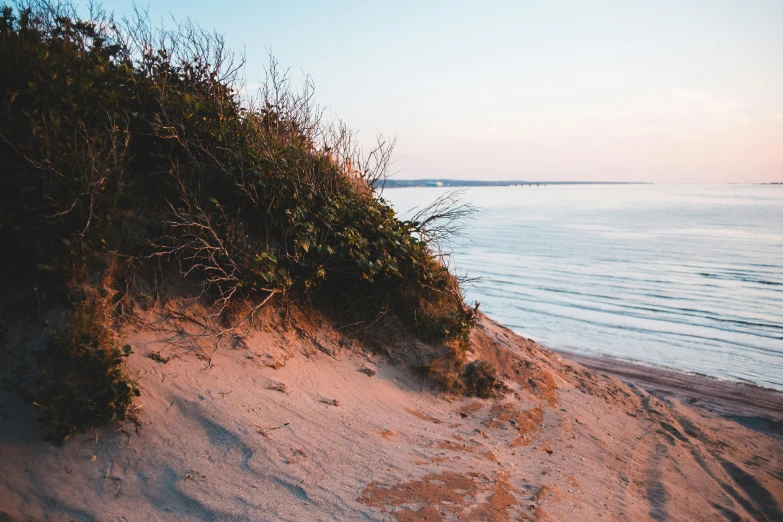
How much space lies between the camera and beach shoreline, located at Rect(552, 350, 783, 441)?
10.3 m

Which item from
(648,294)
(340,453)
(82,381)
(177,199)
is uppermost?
(177,199)

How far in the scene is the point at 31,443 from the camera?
4695mm

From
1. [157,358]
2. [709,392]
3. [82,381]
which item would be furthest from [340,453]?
[709,392]

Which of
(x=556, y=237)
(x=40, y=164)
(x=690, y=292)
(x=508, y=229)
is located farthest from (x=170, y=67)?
(x=508, y=229)

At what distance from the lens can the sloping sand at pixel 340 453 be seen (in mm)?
4516

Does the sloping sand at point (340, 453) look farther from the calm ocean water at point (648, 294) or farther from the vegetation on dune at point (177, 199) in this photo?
the calm ocean water at point (648, 294)

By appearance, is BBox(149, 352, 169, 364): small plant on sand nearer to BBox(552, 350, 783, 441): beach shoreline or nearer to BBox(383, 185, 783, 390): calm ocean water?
BBox(383, 185, 783, 390): calm ocean water

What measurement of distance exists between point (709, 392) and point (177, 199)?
38.8ft

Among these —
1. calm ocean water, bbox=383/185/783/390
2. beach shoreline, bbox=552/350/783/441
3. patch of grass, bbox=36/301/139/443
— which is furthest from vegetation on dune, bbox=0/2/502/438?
beach shoreline, bbox=552/350/783/441

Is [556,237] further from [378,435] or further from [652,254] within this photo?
[378,435]

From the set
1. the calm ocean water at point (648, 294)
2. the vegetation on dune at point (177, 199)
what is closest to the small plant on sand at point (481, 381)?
the vegetation on dune at point (177, 199)

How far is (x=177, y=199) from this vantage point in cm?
662

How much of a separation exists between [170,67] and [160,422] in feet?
16.9

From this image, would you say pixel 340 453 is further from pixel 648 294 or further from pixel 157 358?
pixel 648 294
